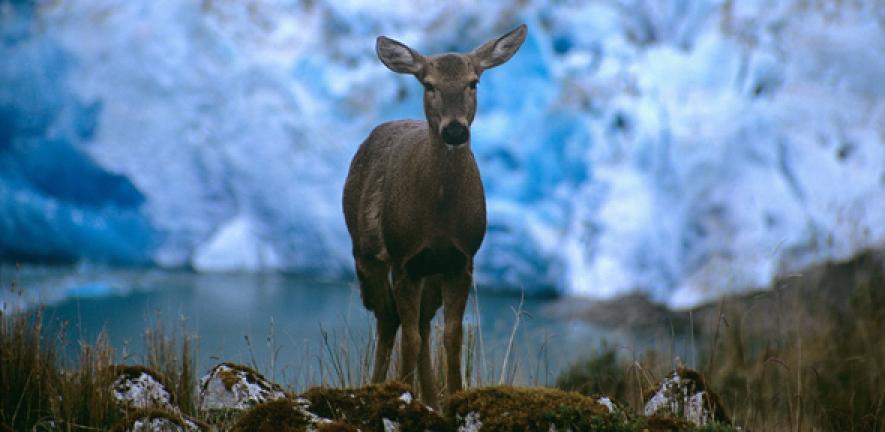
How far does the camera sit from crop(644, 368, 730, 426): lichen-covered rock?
3388mm

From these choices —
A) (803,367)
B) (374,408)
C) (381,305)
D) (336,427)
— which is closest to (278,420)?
(336,427)

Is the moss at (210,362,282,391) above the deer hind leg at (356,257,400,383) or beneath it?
beneath

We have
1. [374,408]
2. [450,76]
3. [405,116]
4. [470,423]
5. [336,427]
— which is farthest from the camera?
[405,116]

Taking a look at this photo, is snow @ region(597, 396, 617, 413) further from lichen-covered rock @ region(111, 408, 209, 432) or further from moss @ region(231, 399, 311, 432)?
lichen-covered rock @ region(111, 408, 209, 432)

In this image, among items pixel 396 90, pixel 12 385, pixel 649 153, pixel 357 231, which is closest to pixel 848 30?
pixel 649 153

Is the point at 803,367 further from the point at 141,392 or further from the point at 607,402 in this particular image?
the point at 141,392

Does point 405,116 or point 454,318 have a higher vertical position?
point 405,116

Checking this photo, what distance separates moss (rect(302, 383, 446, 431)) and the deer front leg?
1.03 ft

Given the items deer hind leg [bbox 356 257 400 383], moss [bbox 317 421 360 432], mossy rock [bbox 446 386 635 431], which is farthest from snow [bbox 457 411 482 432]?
deer hind leg [bbox 356 257 400 383]

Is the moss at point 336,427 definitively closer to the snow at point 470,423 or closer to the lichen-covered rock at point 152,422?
the snow at point 470,423

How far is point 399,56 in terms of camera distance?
3400mm

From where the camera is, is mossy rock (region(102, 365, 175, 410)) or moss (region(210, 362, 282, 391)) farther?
moss (region(210, 362, 282, 391))

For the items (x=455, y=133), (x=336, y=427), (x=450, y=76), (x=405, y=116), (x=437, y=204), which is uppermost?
(x=405, y=116)

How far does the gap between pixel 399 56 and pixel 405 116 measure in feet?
36.5
